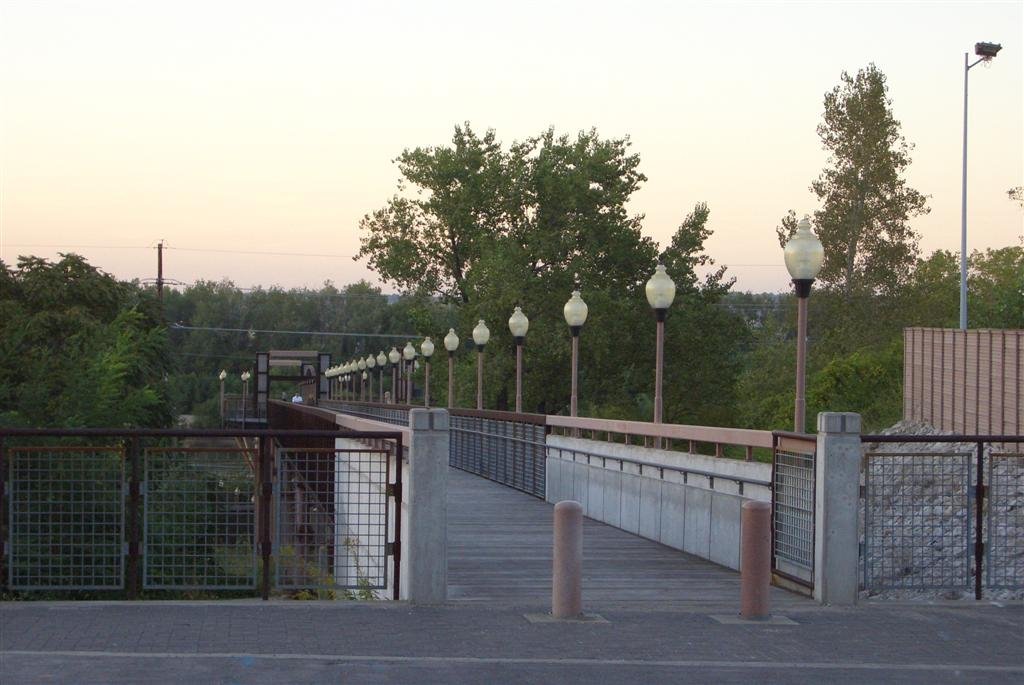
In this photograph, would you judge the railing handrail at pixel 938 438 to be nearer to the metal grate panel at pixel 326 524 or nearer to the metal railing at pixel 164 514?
the metal railing at pixel 164 514

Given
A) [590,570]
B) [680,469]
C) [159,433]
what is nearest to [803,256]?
[680,469]

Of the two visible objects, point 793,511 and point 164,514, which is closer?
point 164,514

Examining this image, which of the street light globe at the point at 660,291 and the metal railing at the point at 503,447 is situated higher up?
the street light globe at the point at 660,291

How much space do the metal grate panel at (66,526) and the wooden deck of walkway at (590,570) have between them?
2.85m

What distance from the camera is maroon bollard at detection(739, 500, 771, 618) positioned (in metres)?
10.7

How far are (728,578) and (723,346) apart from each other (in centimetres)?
4978

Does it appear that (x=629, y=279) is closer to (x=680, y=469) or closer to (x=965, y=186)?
(x=965, y=186)

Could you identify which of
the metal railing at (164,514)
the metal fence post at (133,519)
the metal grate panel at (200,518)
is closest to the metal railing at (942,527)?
the metal railing at (164,514)

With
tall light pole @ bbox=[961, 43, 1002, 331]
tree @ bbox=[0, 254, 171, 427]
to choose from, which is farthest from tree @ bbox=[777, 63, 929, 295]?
tree @ bbox=[0, 254, 171, 427]

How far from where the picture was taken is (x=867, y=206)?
69875mm

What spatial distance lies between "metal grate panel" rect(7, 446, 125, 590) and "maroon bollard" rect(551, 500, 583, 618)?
3489mm

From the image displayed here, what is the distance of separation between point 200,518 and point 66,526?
42.4 inches

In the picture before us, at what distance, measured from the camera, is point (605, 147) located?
66500mm

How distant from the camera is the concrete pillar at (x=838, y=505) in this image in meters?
11.5
